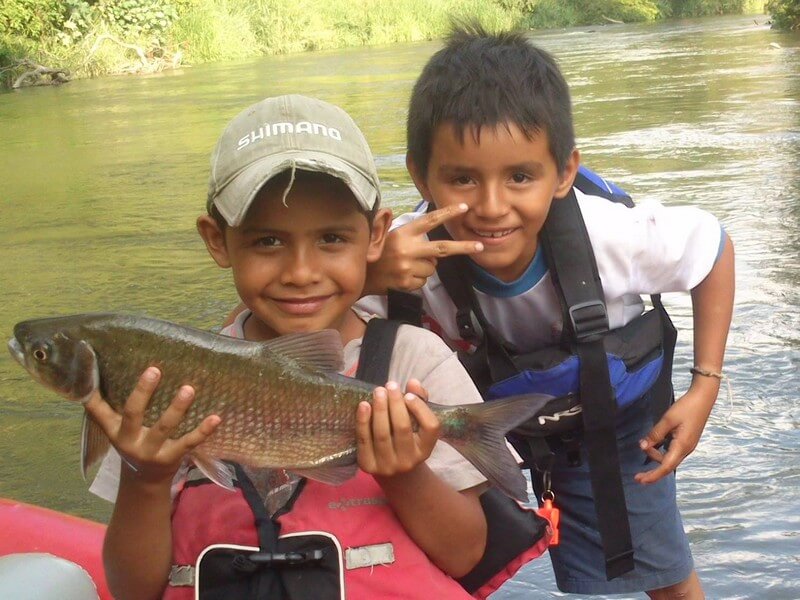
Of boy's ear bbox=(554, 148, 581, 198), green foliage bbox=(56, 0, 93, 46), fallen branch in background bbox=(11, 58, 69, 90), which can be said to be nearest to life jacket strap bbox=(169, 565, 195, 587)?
boy's ear bbox=(554, 148, 581, 198)

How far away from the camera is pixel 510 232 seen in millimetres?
3314

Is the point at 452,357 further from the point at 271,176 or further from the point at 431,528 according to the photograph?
the point at 271,176

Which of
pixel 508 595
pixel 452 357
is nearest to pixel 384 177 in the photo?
pixel 508 595

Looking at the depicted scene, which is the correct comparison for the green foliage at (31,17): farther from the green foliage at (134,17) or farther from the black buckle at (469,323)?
the black buckle at (469,323)

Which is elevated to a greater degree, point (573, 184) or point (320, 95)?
point (573, 184)

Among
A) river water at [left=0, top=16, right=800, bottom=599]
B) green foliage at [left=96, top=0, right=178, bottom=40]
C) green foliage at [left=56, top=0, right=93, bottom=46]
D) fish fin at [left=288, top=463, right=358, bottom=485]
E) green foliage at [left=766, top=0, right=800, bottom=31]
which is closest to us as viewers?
fish fin at [left=288, top=463, right=358, bottom=485]

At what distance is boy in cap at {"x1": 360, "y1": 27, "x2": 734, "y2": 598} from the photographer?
3.30m

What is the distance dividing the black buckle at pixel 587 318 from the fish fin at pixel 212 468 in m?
1.33

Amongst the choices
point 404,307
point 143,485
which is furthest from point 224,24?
point 143,485

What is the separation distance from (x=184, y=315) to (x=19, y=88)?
24.3 meters

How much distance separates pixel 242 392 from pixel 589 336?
4.51ft

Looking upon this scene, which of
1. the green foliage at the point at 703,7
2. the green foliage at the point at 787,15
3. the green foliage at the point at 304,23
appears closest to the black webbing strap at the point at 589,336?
the green foliage at the point at 787,15

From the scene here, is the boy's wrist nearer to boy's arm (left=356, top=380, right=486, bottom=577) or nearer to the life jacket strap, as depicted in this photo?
the life jacket strap

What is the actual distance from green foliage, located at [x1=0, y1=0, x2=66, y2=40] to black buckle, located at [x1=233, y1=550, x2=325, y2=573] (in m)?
32.4
